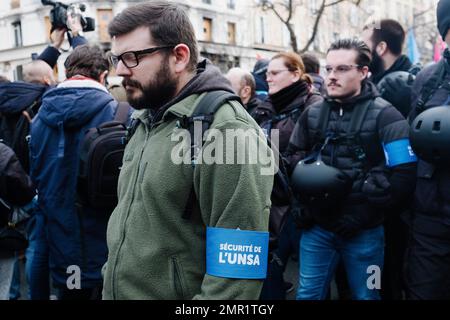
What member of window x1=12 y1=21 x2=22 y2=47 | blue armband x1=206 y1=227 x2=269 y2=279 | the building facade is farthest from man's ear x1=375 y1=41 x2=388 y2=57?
window x1=12 y1=21 x2=22 y2=47

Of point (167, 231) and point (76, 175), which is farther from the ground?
point (167, 231)

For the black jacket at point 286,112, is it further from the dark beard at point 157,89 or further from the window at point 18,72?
the window at point 18,72

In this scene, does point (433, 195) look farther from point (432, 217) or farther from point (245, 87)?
point (245, 87)

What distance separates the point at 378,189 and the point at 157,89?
1.82m

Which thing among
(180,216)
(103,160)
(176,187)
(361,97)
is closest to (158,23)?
(176,187)

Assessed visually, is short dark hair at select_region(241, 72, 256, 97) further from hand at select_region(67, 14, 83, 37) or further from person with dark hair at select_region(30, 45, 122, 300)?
person with dark hair at select_region(30, 45, 122, 300)

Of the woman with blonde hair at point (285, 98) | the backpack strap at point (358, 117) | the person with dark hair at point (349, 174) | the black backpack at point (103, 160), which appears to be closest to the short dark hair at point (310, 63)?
the woman with blonde hair at point (285, 98)

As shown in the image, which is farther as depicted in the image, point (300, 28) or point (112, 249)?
point (300, 28)

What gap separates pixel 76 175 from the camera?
3.51 meters

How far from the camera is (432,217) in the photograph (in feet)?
10.2
